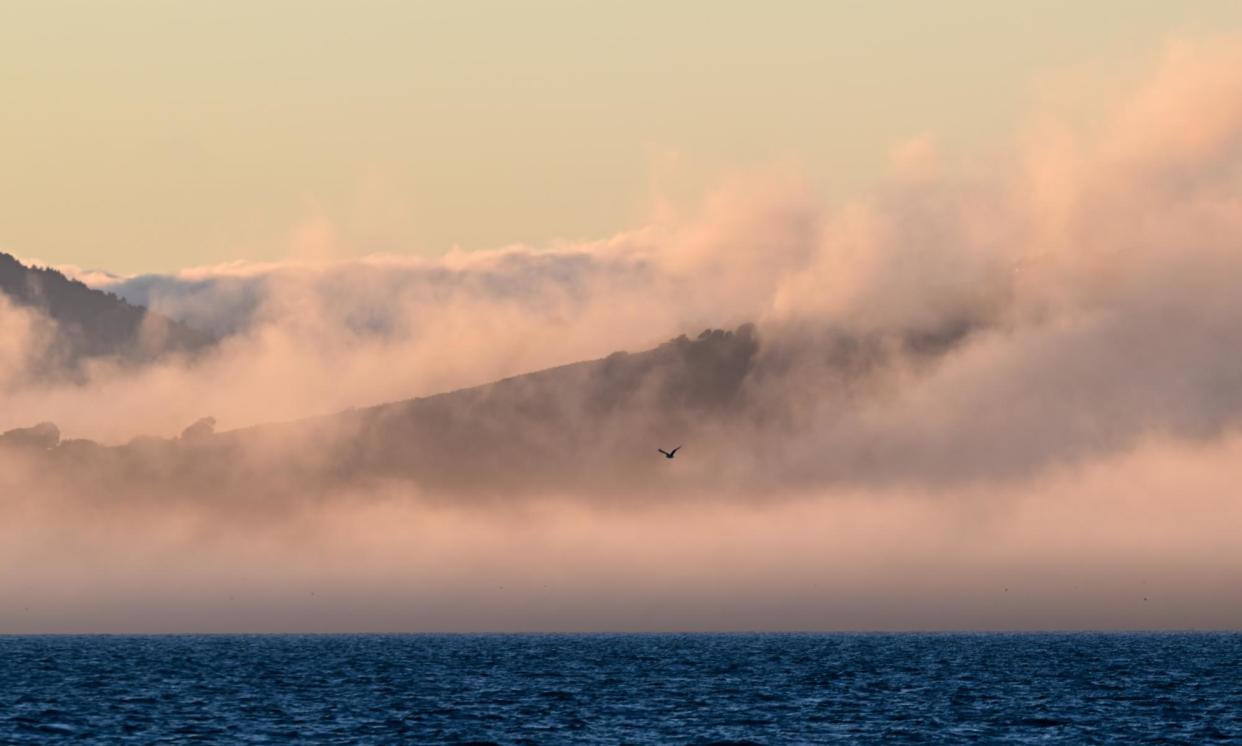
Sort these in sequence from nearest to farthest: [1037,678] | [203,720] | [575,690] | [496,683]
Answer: [203,720]
[575,690]
[496,683]
[1037,678]

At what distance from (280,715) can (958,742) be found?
51.1 metres

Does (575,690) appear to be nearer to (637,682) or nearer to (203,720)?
(637,682)

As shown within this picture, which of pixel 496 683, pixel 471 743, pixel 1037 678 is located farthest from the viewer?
pixel 1037 678

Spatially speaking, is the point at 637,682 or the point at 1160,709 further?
the point at 637,682

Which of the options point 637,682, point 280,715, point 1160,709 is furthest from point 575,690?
point 1160,709

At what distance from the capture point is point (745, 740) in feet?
370

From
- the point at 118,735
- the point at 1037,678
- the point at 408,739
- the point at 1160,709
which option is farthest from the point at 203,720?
the point at 1037,678

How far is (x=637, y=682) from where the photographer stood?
187000mm

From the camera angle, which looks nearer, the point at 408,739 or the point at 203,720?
the point at 408,739

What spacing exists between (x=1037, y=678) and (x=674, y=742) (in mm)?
98217

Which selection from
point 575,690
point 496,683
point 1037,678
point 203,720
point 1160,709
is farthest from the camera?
point 1037,678

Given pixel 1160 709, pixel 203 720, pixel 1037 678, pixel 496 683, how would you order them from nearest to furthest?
1. pixel 203 720
2. pixel 1160 709
3. pixel 496 683
4. pixel 1037 678

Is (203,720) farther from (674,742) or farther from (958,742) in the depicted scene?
(958,742)

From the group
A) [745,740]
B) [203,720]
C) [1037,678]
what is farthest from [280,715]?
[1037,678]
